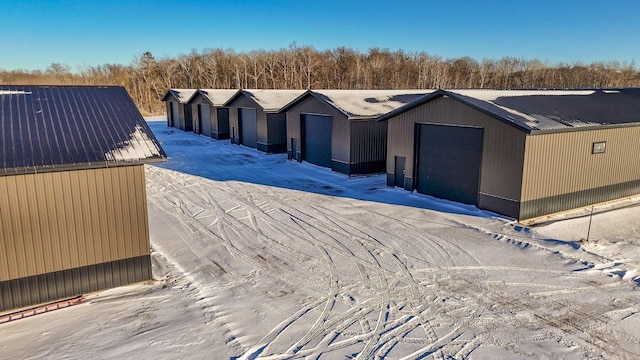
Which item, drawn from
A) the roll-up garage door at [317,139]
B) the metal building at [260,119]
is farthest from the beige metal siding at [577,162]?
Answer: the metal building at [260,119]

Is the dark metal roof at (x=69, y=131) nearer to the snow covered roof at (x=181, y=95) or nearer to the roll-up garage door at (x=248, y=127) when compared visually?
the roll-up garage door at (x=248, y=127)

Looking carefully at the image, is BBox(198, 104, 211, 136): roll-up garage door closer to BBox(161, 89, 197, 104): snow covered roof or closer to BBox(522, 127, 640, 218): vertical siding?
BBox(161, 89, 197, 104): snow covered roof

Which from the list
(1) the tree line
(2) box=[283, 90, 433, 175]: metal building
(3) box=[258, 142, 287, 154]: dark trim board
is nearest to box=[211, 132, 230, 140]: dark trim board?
(3) box=[258, 142, 287, 154]: dark trim board

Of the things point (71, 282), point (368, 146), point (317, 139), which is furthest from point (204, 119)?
point (71, 282)

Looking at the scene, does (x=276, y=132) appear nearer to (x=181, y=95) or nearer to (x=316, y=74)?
(x=181, y=95)

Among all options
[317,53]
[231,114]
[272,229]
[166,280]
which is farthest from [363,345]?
[317,53]

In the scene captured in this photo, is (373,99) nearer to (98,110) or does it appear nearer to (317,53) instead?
(98,110)

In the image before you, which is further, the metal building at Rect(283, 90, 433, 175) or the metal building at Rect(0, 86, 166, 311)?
the metal building at Rect(283, 90, 433, 175)
